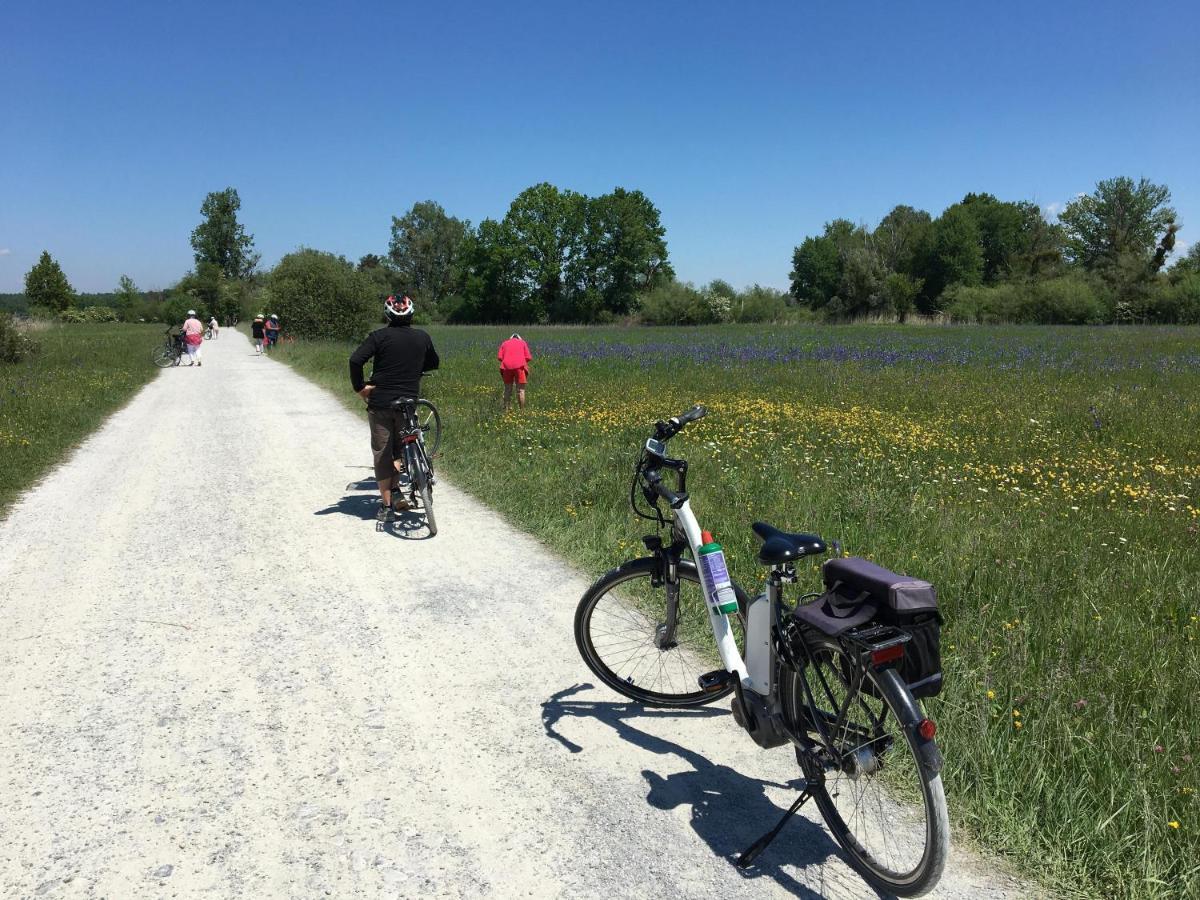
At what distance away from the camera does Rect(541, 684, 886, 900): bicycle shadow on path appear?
9.25 feet

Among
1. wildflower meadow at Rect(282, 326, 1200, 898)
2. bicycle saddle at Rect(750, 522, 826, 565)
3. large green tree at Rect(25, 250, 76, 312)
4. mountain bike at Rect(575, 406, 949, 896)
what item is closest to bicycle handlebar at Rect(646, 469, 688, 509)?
mountain bike at Rect(575, 406, 949, 896)

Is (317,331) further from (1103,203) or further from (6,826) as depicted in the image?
(1103,203)

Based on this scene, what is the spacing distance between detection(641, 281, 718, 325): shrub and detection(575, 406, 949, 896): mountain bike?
228ft

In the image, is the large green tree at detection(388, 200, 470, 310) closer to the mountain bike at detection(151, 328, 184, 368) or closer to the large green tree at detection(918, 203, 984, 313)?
the large green tree at detection(918, 203, 984, 313)

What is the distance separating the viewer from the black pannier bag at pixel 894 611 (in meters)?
2.36

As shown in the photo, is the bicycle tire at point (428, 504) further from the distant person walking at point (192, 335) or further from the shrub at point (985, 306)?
the shrub at point (985, 306)

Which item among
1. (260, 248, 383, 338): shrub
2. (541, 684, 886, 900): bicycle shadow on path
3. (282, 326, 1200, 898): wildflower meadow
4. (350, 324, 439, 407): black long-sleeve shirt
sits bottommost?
(541, 684, 886, 900): bicycle shadow on path

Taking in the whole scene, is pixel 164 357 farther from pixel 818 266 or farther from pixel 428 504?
pixel 818 266

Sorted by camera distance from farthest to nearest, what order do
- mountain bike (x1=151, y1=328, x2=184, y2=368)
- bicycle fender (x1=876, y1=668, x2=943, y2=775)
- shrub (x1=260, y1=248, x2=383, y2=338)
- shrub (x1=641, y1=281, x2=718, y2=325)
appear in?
shrub (x1=641, y1=281, x2=718, y2=325)
shrub (x1=260, y1=248, x2=383, y2=338)
mountain bike (x1=151, y1=328, x2=184, y2=368)
bicycle fender (x1=876, y1=668, x2=943, y2=775)

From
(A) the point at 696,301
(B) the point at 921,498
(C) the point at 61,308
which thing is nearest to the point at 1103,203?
(A) the point at 696,301

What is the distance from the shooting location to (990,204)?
91.7 m

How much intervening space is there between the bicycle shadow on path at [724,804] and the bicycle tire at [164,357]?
27.9 metres

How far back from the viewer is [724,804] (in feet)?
10.3

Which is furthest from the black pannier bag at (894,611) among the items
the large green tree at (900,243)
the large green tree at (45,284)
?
the large green tree at (45,284)
